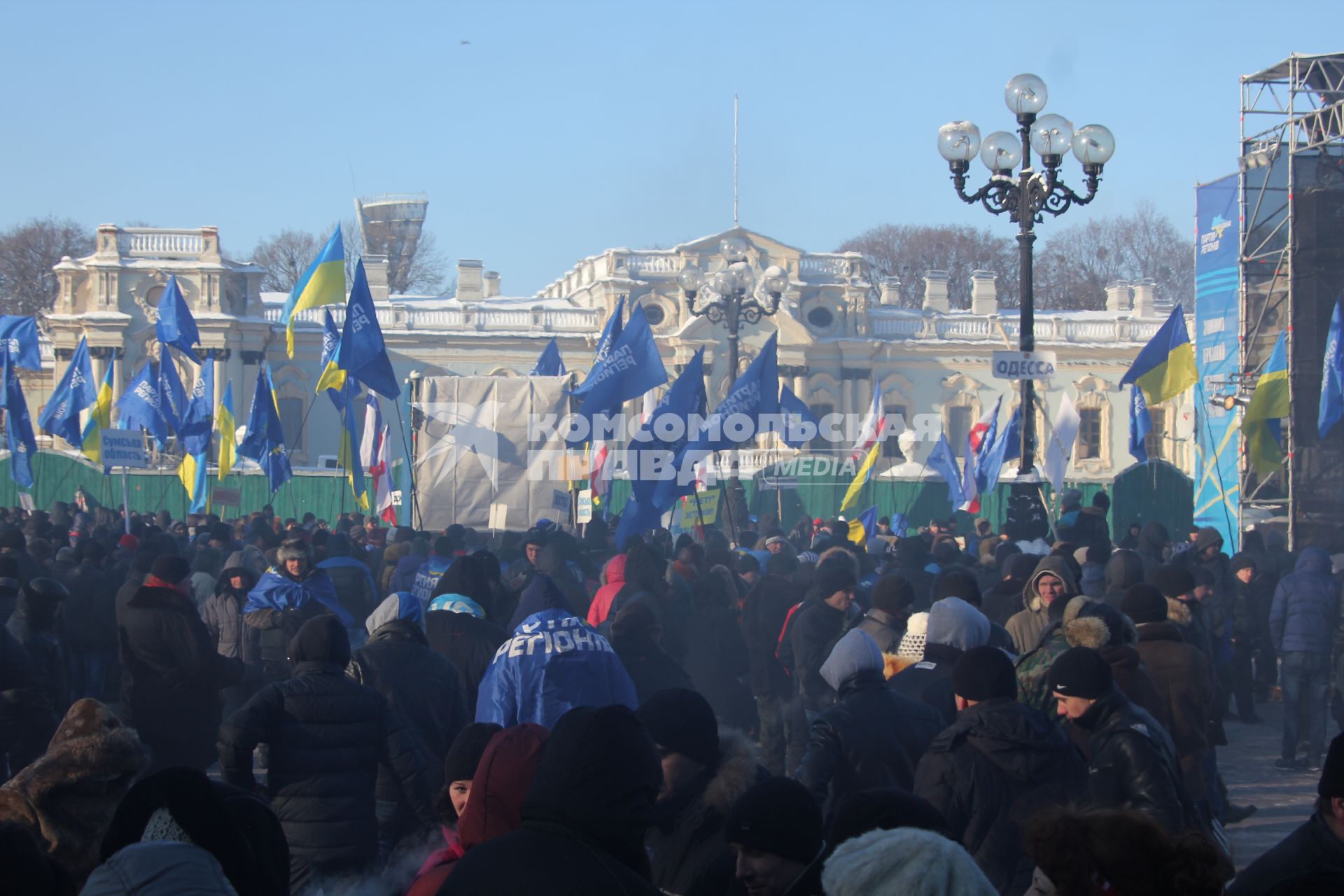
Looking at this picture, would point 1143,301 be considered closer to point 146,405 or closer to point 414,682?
point 146,405

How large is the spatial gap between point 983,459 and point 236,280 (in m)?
30.6

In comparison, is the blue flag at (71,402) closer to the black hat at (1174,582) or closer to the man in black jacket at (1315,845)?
the black hat at (1174,582)

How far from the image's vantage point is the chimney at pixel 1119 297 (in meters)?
53.6

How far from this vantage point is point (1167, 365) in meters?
15.8

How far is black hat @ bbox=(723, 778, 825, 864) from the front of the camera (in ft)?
10.6

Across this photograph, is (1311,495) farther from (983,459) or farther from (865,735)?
(865,735)

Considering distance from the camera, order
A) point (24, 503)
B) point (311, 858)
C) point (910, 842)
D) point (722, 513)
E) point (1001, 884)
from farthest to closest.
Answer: point (24, 503) < point (722, 513) < point (311, 858) < point (1001, 884) < point (910, 842)

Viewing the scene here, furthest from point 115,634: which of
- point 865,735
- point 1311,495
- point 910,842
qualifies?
point 1311,495

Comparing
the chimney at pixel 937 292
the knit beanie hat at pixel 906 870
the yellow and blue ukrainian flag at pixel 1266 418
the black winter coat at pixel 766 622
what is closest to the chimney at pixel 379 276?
the chimney at pixel 937 292

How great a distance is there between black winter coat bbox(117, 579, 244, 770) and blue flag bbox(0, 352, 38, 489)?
56.9ft

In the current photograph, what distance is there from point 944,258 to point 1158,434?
58.2 feet

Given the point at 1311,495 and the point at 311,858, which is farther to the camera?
the point at 1311,495

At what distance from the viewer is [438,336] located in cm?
4988

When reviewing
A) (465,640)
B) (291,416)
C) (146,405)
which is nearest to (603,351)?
(465,640)
